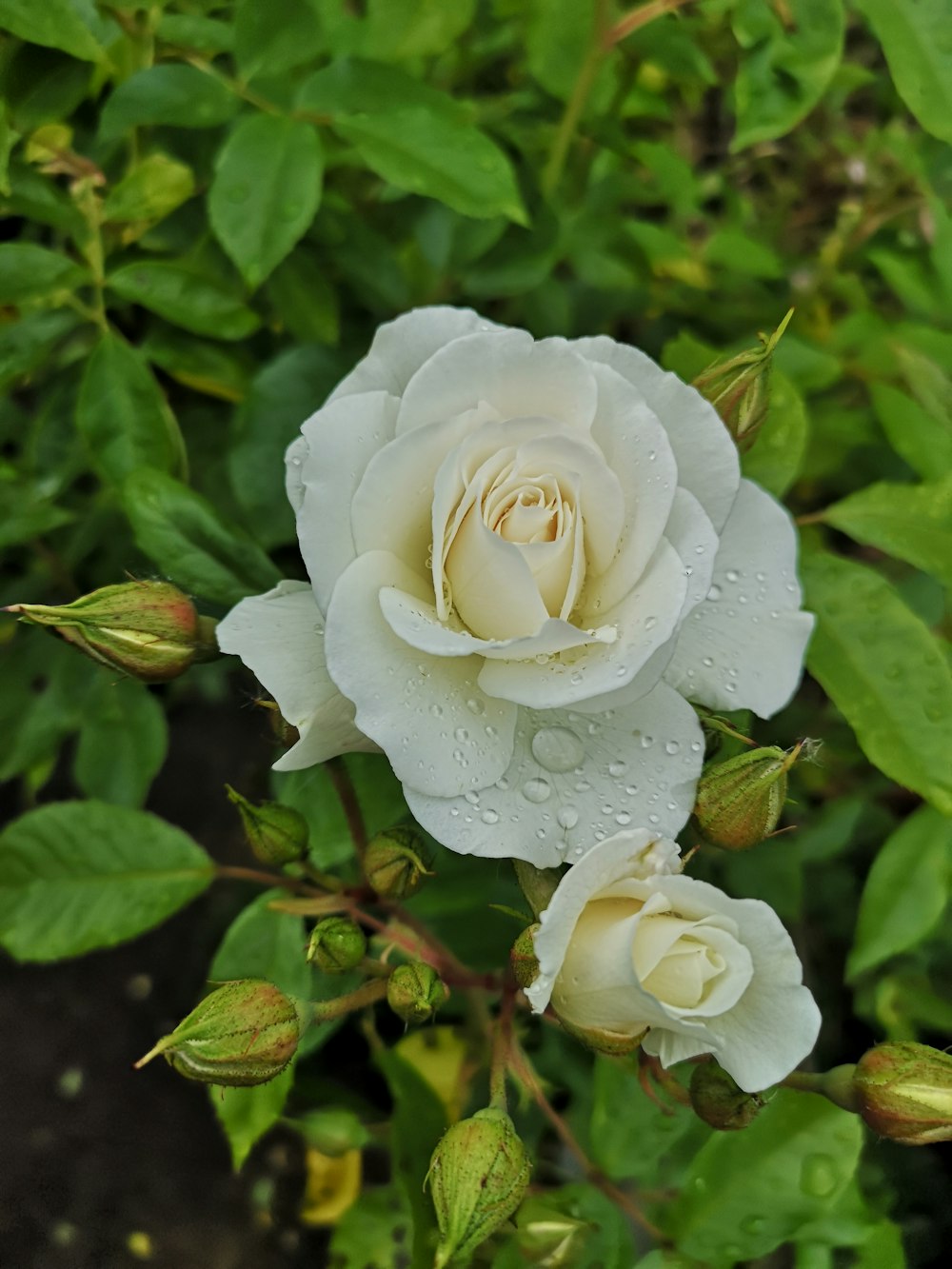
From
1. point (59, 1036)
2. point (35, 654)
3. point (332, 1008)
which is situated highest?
point (332, 1008)

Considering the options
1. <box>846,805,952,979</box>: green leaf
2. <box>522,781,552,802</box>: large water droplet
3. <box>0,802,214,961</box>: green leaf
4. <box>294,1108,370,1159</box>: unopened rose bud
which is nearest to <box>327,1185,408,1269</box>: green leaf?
<box>294,1108,370,1159</box>: unopened rose bud

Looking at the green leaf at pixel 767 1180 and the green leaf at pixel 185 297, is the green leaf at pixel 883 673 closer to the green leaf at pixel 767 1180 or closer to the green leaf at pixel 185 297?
the green leaf at pixel 767 1180

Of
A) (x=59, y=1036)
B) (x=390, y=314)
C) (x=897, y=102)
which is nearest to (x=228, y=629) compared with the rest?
(x=390, y=314)

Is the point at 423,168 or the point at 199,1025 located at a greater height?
the point at 423,168

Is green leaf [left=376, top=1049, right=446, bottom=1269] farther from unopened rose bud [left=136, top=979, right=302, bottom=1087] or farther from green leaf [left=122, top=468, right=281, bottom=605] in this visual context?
green leaf [left=122, top=468, right=281, bottom=605]

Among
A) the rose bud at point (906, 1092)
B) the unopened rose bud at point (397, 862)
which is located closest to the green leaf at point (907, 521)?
the rose bud at point (906, 1092)

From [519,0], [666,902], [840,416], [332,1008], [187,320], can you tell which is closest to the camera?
[666,902]

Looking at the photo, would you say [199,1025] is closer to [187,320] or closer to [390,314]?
[187,320]

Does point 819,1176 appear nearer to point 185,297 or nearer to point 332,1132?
point 332,1132

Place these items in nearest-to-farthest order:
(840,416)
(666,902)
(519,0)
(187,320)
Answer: (666,902) < (187,320) < (519,0) < (840,416)
